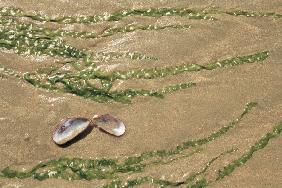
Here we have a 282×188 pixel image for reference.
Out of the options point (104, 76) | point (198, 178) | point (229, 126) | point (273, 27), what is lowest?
point (198, 178)

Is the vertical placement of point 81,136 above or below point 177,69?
below

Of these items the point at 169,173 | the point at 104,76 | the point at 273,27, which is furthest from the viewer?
the point at 273,27

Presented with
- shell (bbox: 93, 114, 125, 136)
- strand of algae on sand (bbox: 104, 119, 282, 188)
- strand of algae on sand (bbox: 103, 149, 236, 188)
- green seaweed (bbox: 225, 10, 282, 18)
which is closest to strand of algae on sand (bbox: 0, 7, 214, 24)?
green seaweed (bbox: 225, 10, 282, 18)

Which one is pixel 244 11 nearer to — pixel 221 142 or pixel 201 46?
pixel 201 46

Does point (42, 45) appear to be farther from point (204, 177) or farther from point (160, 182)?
point (204, 177)

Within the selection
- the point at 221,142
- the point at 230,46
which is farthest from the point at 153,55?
the point at 221,142

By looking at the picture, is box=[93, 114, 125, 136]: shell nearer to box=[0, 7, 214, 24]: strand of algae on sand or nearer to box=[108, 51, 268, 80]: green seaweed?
box=[108, 51, 268, 80]: green seaweed

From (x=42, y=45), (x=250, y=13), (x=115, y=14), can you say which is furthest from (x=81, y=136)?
(x=250, y=13)
